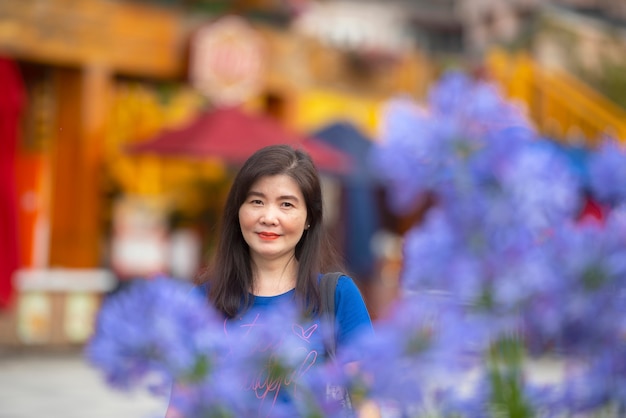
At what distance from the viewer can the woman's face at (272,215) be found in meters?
1.79

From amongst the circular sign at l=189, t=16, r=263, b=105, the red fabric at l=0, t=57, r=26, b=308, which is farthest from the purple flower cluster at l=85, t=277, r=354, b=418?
the circular sign at l=189, t=16, r=263, b=105

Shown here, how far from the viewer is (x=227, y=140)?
25.3 ft

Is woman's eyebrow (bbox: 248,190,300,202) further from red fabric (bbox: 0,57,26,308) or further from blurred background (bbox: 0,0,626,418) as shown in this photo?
red fabric (bbox: 0,57,26,308)

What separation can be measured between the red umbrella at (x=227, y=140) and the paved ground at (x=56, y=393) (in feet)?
6.02

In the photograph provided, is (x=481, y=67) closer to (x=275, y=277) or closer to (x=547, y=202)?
(x=275, y=277)

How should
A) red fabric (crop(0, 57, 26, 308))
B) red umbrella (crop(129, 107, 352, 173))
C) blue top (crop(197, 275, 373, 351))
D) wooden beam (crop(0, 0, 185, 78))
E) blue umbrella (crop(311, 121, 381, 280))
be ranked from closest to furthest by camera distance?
blue top (crop(197, 275, 373, 351))
red fabric (crop(0, 57, 26, 308))
red umbrella (crop(129, 107, 352, 173))
wooden beam (crop(0, 0, 185, 78))
blue umbrella (crop(311, 121, 381, 280))

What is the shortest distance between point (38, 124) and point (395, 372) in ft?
27.8

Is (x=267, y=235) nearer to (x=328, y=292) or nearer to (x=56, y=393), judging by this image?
(x=328, y=292)

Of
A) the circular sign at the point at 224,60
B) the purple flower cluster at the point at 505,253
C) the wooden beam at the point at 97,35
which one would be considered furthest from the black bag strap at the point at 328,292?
the circular sign at the point at 224,60

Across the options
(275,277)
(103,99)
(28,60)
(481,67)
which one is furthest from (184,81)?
(275,277)

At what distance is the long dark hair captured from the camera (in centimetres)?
182

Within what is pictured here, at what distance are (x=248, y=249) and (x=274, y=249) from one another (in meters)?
0.15

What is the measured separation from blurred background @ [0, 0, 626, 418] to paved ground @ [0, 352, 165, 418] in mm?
25

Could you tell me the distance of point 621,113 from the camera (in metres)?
11.9
